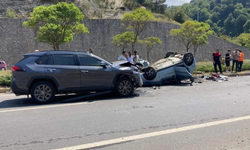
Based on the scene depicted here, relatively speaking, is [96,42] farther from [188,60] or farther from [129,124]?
[129,124]

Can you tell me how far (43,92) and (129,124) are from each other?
3624 millimetres

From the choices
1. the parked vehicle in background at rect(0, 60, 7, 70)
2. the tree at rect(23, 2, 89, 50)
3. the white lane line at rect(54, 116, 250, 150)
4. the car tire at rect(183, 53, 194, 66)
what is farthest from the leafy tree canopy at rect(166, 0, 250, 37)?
the white lane line at rect(54, 116, 250, 150)

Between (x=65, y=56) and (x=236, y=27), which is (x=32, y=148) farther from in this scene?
(x=236, y=27)

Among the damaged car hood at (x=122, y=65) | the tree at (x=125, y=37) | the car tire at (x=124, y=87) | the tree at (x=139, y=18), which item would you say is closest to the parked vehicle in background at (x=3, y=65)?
the tree at (x=125, y=37)

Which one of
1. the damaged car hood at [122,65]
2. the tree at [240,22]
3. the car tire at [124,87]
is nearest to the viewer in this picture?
the car tire at [124,87]

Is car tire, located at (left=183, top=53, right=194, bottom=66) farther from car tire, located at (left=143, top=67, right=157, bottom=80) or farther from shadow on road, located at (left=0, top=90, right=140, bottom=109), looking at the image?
shadow on road, located at (left=0, top=90, right=140, bottom=109)

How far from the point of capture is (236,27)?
92312 mm

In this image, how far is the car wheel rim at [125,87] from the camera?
9.25 metres

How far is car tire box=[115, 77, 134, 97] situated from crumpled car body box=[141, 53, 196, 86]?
2663mm

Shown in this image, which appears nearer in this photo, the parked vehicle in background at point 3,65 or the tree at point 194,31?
the parked vehicle in background at point 3,65

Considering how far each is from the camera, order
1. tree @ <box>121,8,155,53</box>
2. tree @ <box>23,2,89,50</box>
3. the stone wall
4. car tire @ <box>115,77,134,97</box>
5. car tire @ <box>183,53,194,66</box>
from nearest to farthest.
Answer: car tire @ <box>115,77,134,97</box>
car tire @ <box>183,53,194,66</box>
tree @ <box>23,2,89,50</box>
tree @ <box>121,8,155,53</box>
the stone wall

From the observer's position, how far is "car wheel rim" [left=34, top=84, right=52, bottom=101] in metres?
8.16

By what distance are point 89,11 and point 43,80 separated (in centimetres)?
2737

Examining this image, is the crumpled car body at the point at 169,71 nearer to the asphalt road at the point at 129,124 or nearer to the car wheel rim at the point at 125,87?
the car wheel rim at the point at 125,87
